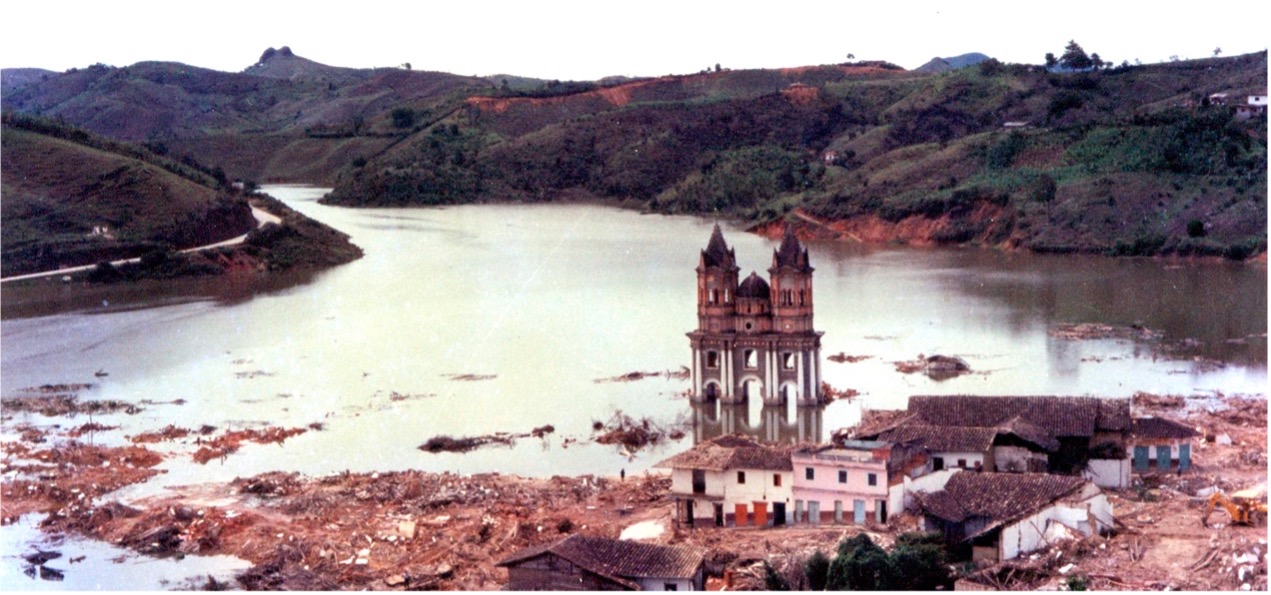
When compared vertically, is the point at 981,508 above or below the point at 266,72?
below

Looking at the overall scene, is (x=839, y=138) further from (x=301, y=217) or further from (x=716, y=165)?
(x=301, y=217)

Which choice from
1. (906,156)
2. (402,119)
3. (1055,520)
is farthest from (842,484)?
(402,119)

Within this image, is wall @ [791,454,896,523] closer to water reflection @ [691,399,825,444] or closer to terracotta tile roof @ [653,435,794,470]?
terracotta tile roof @ [653,435,794,470]

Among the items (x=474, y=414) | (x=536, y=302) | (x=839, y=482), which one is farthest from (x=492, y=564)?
(x=536, y=302)

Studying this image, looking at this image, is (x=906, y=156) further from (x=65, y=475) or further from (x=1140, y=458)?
(x=65, y=475)

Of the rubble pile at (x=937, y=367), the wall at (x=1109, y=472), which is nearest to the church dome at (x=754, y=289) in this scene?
the rubble pile at (x=937, y=367)

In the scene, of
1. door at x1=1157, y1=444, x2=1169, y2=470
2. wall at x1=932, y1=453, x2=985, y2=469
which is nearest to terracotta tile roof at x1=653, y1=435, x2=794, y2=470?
wall at x1=932, y1=453, x2=985, y2=469

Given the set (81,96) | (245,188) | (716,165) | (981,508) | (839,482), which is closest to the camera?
(981,508)
